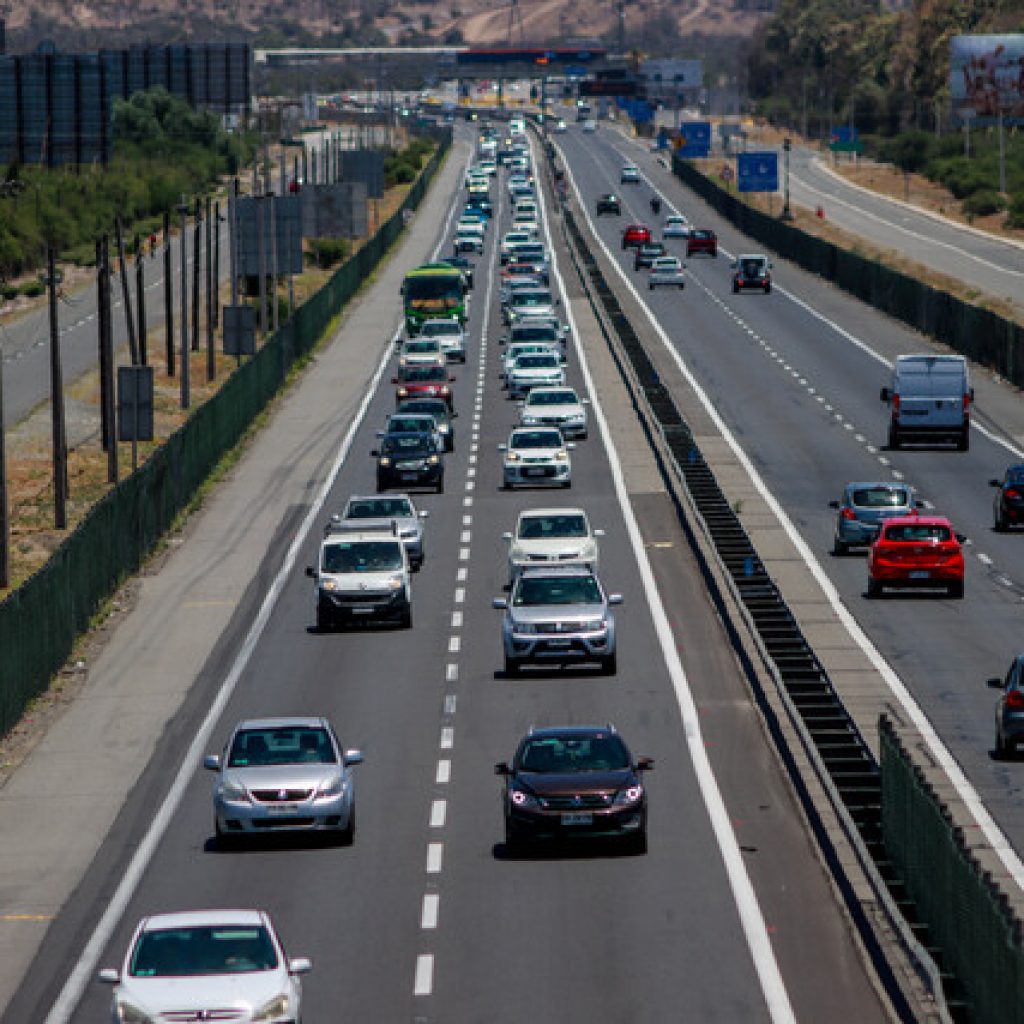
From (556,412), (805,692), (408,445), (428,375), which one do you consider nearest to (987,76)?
(428,375)

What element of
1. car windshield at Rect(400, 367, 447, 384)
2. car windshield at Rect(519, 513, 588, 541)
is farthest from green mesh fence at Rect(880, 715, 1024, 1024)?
car windshield at Rect(400, 367, 447, 384)

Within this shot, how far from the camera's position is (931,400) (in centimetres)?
7144

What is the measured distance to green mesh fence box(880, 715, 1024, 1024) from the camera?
19078mm

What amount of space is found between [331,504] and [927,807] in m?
41.6

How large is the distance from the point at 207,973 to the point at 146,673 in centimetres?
2353

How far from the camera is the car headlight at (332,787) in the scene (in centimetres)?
2986

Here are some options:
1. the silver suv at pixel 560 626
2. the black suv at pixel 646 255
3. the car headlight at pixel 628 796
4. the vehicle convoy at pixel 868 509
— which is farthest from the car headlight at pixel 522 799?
the black suv at pixel 646 255

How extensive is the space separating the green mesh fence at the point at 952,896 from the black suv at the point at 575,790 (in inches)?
104

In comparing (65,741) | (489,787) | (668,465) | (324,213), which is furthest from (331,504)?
(324,213)

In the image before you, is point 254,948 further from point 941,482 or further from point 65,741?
point 941,482

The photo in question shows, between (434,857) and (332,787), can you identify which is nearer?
(434,857)

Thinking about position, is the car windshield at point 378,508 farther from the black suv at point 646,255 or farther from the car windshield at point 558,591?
the black suv at point 646,255

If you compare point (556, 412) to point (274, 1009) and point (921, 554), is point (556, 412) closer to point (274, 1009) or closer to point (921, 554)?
point (921, 554)

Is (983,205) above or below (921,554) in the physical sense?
below
